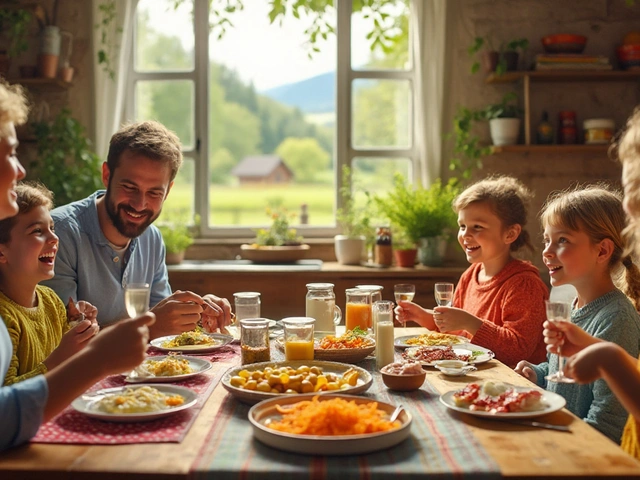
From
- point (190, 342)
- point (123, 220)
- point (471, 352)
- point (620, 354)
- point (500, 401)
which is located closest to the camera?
point (620, 354)

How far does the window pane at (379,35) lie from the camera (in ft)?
15.0

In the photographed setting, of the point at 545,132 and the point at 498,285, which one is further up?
the point at 545,132

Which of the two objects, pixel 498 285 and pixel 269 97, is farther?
pixel 269 97

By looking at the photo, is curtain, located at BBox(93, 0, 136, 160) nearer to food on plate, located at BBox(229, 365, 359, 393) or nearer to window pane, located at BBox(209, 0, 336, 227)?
window pane, located at BBox(209, 0, 336, 227)

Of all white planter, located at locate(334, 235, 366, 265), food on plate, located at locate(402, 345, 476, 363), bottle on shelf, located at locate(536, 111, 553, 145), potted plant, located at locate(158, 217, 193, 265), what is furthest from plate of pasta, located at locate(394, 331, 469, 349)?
bottle on shelf, located at locate(536, 111, 553, 145)

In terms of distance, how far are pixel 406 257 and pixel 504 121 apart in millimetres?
992

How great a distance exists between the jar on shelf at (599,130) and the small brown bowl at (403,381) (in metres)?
2.94

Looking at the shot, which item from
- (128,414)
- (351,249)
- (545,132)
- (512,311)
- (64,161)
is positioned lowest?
(128,414)

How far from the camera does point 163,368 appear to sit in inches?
72.8

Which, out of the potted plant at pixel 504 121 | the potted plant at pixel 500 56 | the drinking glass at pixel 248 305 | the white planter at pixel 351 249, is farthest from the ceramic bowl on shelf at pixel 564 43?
the drinking glass at pixel 248 305

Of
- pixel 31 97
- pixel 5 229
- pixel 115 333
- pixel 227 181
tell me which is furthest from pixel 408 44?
A: pixel 115 333

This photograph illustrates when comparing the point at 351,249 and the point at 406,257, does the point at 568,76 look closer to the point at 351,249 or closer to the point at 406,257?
the point at 406,257

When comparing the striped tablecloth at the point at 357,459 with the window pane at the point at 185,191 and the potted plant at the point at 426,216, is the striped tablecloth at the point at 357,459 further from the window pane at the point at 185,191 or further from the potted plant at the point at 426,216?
the window pane at the point at 185,191

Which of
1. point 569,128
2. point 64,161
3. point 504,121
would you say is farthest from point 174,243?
point 569,128
